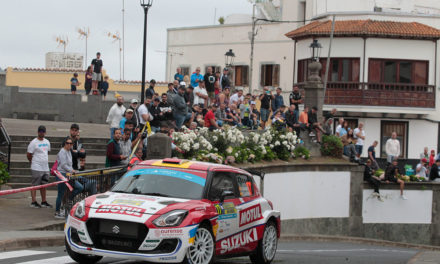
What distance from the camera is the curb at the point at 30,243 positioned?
14.0 metres

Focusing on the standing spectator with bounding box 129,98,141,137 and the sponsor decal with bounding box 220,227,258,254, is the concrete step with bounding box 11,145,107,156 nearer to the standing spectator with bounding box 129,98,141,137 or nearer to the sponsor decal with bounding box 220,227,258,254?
the standing spectator with bounding box 129,98,141,137

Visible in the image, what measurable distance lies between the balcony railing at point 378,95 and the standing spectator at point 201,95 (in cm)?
2022

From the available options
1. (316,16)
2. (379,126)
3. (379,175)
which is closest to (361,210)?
(379,175)

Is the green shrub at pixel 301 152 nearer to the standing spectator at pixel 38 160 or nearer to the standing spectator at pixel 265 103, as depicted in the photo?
the standing spectator at pixel 265 103

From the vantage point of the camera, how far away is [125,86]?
169 feet

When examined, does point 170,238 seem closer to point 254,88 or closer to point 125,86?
point 125,86

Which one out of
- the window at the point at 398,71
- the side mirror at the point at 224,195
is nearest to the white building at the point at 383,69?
the window at the point at 398,71

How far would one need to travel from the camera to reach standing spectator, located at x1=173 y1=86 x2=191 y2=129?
25734 millimetres

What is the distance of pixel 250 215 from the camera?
46.6 ft

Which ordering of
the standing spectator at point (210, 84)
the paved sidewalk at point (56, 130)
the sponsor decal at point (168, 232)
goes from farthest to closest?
the standing spectator at point (210, 84)
the paved sidewalk at point (56, 130)
the sponsor decal at point (168, 232)

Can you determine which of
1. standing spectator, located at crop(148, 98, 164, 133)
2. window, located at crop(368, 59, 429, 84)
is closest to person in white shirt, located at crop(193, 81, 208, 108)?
standing spectator, located at crop(148, 98, 164, 133)

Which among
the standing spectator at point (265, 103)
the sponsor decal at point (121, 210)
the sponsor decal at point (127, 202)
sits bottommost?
the sponsor decal at point (121, 210)

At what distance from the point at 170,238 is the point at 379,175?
24535mm

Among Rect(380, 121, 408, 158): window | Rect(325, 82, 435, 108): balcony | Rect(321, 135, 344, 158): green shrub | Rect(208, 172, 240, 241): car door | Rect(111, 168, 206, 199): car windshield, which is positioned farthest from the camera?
Rect(380, 121, 408, 158): window
